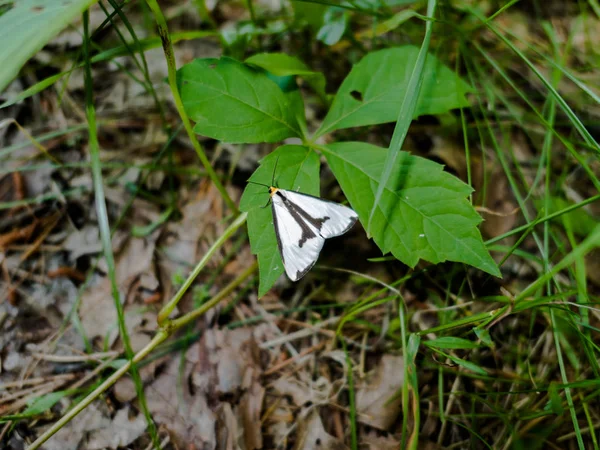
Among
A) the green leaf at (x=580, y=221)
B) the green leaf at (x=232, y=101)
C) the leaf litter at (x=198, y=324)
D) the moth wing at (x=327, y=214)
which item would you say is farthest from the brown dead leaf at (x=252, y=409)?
the green leaf at (x=580, y=221)

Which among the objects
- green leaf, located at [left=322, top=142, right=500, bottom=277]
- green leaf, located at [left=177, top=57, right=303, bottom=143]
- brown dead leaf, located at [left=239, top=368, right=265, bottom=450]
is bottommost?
brown dead leaf, located at [left=239, top=368, right=265, bottom=450]

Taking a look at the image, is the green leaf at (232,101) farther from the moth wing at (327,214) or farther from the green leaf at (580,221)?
the green leaf at (580,221)

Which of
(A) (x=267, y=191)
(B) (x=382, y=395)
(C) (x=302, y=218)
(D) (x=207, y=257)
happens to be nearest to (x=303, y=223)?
(C) (x=302, y=218)

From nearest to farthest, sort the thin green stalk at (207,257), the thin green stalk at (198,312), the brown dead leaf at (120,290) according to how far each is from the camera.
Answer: the thin green stalk at (207,257), the thin green stalk at (198,312), the brown dead leaf at (120,290)

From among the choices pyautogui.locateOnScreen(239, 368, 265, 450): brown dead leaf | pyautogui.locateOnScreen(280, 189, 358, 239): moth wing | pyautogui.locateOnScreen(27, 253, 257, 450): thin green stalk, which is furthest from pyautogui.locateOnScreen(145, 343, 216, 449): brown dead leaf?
pyautogui.locateOnScreen(280, 189, 358, 239): moth wing

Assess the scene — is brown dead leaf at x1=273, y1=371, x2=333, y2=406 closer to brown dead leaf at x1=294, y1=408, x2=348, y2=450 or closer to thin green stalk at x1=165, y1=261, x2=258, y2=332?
brown dead leaf at x1=294, y1=408, x2=348, y2=450

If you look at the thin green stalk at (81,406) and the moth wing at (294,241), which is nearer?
the moth wing at (294,241)

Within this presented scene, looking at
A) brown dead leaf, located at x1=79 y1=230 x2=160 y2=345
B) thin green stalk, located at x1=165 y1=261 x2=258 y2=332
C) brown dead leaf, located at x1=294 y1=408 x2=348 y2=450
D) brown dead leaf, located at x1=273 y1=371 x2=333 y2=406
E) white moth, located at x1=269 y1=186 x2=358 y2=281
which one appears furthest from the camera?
brown dead leaf, located at x1=79 y1=230 x2=160 y2=345

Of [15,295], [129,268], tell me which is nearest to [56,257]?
[15,295]
